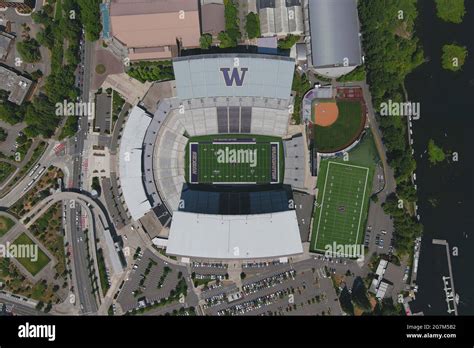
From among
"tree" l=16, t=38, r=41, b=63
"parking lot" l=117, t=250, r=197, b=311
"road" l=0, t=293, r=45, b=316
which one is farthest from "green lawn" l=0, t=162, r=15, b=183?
"parking lot" l=117, t=250, r=197, b=311

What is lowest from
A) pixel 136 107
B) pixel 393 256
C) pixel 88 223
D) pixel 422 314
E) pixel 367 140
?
pixel 422 314

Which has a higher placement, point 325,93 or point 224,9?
point 224,9

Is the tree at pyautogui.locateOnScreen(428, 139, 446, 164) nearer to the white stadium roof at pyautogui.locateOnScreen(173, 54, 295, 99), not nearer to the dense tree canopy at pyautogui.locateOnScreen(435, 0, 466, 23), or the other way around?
the dense tree canopy at pyautogui.locateOnScreen(435, 0, 466, 23)

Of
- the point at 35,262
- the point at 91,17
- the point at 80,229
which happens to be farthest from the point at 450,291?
the point at 91,17

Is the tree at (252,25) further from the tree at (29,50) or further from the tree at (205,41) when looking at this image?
the tree at (29,50)

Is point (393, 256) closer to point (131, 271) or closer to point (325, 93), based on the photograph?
point (325, 93)

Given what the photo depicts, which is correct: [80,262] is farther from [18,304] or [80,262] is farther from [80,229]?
[18,304]

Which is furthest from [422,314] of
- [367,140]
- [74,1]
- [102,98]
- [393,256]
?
[74,1]
